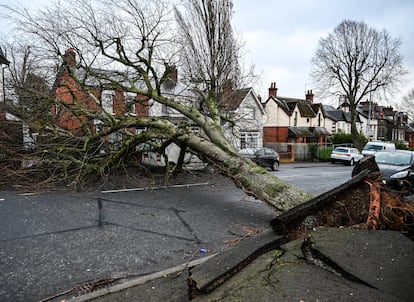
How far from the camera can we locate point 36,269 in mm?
3598

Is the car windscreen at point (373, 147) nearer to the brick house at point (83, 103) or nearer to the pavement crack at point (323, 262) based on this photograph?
the brick house at point (83, 103)

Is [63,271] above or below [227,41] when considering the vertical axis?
below

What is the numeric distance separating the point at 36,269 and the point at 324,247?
11.8 ft

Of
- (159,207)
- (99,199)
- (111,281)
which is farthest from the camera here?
(99,199)

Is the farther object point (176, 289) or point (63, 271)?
point (63, 271)

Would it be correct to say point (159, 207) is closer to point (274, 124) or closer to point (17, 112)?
point (17, 112)

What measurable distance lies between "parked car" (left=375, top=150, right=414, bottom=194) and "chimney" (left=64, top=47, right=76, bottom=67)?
11017 millimetres

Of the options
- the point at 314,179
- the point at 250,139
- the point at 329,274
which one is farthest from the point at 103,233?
the point at 250,139

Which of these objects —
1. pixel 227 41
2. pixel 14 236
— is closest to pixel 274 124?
pixel 227 41

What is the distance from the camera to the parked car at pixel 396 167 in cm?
844

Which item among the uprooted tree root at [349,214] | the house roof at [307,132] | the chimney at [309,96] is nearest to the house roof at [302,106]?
the house roof at [307,132]

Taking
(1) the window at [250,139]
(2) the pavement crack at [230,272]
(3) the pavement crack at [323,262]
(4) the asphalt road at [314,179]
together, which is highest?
(1) the window at [250,139]

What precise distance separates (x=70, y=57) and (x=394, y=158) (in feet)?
43.0

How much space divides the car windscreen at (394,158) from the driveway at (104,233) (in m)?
6.59
